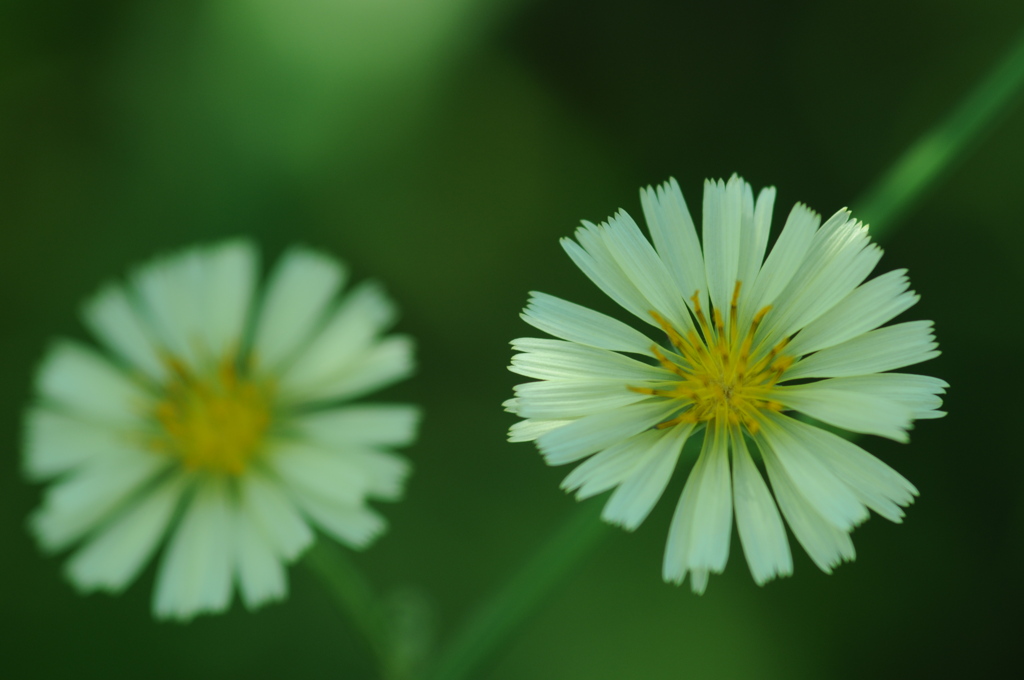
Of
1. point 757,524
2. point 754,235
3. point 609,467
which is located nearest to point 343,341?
point 609,467

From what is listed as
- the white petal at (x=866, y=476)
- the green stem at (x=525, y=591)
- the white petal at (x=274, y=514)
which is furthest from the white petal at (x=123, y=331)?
the white petal at (x=866, y=476)

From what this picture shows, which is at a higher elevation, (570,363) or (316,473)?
(316,473)

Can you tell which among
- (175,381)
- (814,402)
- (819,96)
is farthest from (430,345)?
(814,402)

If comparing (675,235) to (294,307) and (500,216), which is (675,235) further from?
→ (500,216)

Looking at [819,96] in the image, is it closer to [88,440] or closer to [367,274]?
[367,274]

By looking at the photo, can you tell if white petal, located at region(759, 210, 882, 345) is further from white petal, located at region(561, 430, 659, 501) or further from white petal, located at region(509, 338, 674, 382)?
white petal, located at region(561, 430, 659, 501)
